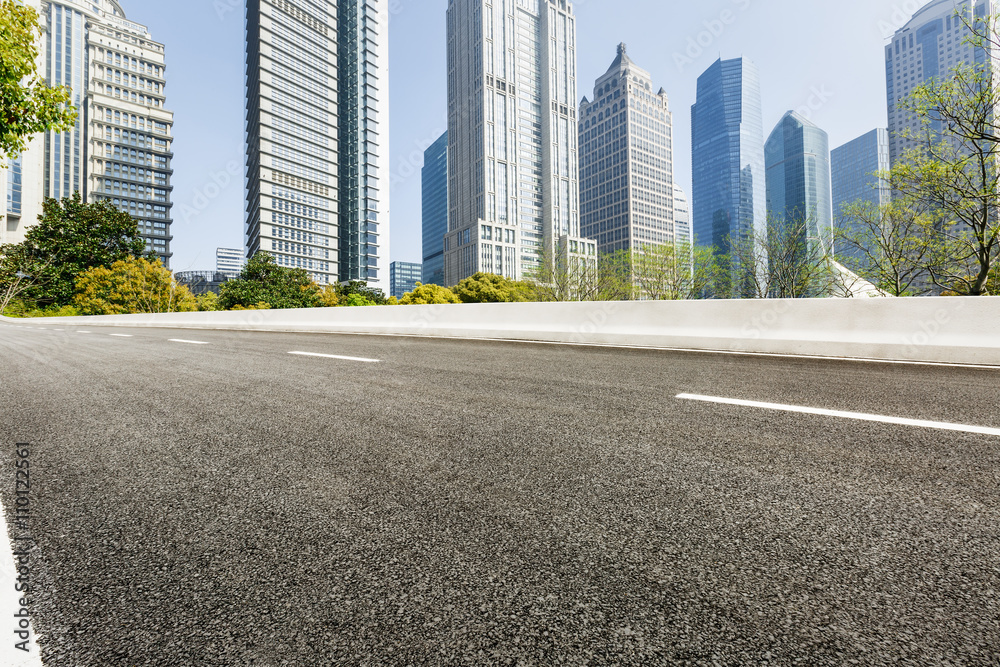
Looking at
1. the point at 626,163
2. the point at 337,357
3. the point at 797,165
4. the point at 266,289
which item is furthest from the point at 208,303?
the point at 797,165

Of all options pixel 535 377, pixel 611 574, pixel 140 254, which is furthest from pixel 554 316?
pixel 140 254

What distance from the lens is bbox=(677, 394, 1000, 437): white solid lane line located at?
2.95m

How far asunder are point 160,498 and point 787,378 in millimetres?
5453

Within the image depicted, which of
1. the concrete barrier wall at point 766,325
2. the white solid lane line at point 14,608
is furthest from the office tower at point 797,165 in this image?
the white solid lane line at point 14,608

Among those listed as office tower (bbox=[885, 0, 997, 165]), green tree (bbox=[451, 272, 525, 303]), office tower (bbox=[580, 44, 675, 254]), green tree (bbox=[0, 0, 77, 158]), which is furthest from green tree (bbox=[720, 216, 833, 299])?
office tower (bbox=[580, 44, 675, 254])

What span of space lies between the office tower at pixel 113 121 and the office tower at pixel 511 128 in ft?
262

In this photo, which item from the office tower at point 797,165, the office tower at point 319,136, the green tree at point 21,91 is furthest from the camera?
the office tower at point 797,165

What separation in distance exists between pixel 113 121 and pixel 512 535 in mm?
145912

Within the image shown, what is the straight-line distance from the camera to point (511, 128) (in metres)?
159

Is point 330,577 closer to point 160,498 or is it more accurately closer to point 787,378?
point 160,498

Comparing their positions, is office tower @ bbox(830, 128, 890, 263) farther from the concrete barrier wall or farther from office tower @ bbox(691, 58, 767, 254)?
the concrete barrier wall

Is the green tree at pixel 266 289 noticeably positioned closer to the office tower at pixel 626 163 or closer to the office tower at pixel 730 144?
the office tower at pixel 626 163

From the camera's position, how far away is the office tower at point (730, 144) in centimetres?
18000

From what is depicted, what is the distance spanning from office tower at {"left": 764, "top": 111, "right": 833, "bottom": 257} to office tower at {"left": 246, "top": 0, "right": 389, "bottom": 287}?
109418 mm
